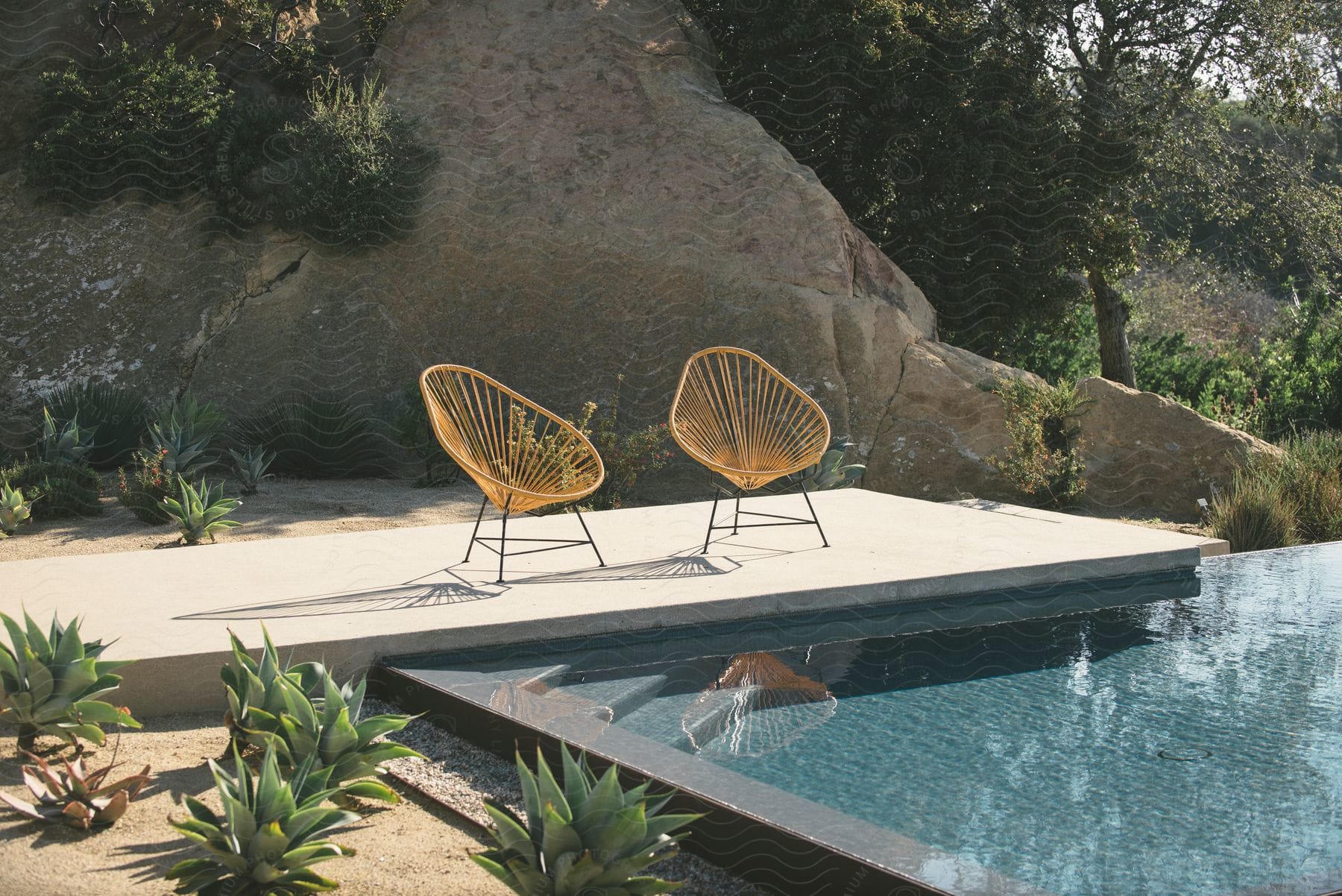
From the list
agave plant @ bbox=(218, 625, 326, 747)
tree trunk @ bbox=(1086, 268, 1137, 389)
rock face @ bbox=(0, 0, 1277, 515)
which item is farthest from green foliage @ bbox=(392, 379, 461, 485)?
tree trunk @ bbox=(1086, 268, 1137, 389)

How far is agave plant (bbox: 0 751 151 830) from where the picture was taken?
2219 mm

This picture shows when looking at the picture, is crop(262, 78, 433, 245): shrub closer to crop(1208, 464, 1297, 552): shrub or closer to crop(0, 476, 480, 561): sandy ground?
crop(0, 476, 480, 561): sandy ground

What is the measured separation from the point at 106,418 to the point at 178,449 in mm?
1228

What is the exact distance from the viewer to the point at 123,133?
24.6 ft

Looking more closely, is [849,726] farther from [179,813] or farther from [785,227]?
[785,227]

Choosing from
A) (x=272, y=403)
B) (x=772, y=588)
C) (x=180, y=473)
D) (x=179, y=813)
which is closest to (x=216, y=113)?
(x=272, y=403)

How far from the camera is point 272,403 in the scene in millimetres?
6910

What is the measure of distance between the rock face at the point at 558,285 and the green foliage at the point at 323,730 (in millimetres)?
4488

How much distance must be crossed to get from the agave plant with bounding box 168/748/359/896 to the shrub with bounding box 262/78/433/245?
18.7ft

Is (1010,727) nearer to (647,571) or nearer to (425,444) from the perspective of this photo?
(647,571)

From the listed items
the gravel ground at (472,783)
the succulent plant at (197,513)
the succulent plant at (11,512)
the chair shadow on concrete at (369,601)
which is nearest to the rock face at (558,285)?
Answer: the succulent plant at (11,512)

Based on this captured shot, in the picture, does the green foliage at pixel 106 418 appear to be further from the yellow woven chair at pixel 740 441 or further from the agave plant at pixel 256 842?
the agave plant at pixel 256 842

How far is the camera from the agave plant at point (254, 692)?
251 cm

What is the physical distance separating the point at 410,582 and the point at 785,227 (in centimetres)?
417
